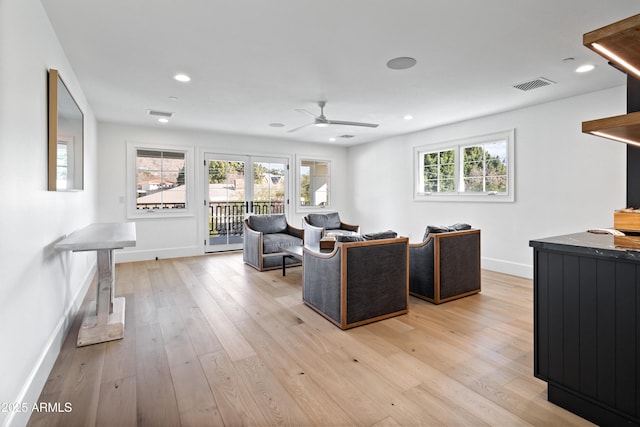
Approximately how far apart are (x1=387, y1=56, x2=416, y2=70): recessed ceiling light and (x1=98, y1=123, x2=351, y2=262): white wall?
438 cm

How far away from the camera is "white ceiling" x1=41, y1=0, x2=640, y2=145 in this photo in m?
2.27

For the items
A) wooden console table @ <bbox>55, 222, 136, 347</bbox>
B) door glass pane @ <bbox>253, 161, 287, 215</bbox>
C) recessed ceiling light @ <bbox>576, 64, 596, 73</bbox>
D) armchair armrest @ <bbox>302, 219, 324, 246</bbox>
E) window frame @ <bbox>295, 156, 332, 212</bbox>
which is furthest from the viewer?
window frame @ <bbox>295, 156, 332, 212</bbox>

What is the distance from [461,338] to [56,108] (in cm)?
365

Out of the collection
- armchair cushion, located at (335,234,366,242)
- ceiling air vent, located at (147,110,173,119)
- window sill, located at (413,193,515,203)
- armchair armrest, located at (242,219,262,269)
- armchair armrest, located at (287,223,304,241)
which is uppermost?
ceiling air vent, located at (147,110,173,119)

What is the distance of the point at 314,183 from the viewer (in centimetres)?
803

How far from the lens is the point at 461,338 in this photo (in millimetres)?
2719

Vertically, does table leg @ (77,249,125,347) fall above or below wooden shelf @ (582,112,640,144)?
below

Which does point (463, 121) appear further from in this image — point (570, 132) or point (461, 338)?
point (461, 338)

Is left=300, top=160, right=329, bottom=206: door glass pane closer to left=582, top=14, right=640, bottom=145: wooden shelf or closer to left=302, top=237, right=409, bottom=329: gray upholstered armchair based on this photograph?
left=302, top=237, right=409, bottom=329: gray upholstered armchair

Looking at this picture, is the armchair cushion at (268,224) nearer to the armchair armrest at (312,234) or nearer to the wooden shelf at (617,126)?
the armchair armrest at (312,234)

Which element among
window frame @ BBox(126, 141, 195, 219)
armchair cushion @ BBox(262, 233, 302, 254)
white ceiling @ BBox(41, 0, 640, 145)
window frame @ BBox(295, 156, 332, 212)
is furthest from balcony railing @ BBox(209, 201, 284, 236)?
white ceiling @ BBox(41, 0, 640, 145)

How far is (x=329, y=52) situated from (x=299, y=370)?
8.69 ft

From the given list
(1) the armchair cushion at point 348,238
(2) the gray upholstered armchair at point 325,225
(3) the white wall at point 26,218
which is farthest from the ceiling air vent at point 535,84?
(3) the white wall at point 26,218

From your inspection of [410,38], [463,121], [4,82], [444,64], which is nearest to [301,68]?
[410,38]
